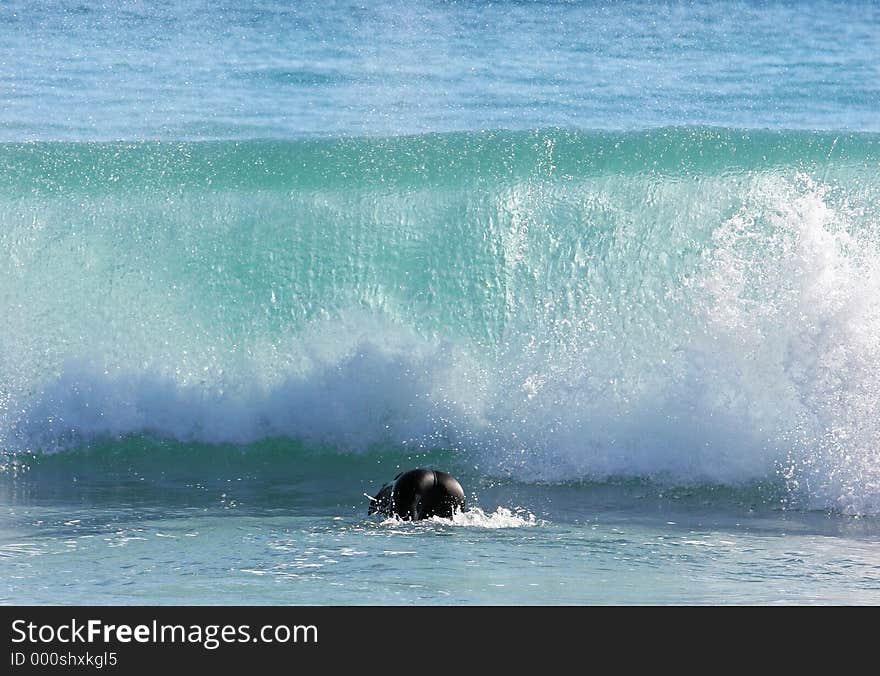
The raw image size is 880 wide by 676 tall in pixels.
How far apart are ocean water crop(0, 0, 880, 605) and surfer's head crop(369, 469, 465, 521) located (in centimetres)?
13

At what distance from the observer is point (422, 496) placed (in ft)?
27.2

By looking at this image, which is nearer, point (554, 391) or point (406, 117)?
point (554, 391)

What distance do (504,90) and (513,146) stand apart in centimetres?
855

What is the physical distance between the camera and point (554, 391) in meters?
11.1

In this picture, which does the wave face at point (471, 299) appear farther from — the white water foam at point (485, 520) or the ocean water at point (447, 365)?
the white water foam at point (485, 520)

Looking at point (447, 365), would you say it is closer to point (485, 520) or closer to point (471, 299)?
point (471, 299)

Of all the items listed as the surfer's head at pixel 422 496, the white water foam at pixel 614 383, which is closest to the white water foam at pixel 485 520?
the surfer's head at pixel 422 496

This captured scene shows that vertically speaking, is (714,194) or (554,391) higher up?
(714,194)

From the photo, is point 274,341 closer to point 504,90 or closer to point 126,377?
point 126,377

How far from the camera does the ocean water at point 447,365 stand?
25.1 feet

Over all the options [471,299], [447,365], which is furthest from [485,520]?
[471,299]

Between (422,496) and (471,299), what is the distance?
463cm

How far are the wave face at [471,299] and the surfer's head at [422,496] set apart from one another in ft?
7.06
